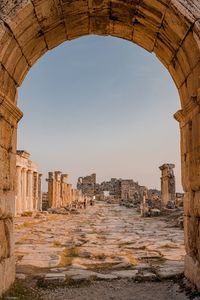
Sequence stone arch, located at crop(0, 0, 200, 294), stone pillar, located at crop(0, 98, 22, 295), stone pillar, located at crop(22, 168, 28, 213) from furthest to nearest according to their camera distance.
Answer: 1. stone pillar, located at crop(22, 168, 28, 213)
2. stone pillar, located at crop(0, 98, 22, 295)
3. stone arch, located at crop(0, 0, 200, 294)

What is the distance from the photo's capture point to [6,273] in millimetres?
5305

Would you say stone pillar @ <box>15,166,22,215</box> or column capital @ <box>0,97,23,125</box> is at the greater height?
column capital @ <box>0,97,23,125</box>

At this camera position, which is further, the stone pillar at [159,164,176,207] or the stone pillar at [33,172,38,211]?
the stone pillar at [33,172,38,211]

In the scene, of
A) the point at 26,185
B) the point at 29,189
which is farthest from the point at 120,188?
the point at 26,185

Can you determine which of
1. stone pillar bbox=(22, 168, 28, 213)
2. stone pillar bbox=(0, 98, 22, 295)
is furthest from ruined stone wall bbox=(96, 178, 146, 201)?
stone pillar bbox=(0, 98, 22, 295)

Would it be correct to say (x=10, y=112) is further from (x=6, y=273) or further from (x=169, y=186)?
(x=169, y=186)

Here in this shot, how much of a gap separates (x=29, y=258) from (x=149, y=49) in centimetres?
502

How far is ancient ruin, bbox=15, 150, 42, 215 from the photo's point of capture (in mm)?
22684

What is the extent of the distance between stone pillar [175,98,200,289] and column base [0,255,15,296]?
2763 mm

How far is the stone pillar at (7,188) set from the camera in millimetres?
5211

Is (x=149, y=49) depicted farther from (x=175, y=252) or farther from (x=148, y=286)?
(x=175, y=252)

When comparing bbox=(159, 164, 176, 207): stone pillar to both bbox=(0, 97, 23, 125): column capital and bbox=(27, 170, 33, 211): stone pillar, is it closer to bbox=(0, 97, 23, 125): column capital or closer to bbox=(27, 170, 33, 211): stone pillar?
bbox=(27, 170, 33, 211): stone pillar

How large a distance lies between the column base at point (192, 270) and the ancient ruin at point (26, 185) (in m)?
17.3

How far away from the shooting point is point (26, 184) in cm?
2569
